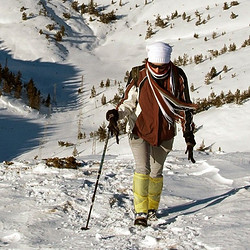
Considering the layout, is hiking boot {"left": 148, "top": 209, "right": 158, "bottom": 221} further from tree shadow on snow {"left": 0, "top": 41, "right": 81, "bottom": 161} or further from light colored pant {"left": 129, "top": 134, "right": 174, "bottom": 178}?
tree shadow on snow {"left": 0, "top": 41, "right": 81, "bottom": 161}

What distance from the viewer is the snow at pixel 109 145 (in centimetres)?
306

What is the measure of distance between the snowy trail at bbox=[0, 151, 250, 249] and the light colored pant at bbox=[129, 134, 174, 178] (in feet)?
1.56

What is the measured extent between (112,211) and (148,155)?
0.75 metres

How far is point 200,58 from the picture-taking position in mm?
17219

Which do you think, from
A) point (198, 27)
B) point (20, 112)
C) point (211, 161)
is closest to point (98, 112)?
point (20, 112)

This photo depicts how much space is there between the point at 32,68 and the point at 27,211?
55.0 feet

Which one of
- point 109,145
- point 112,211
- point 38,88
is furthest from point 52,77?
point 112,211

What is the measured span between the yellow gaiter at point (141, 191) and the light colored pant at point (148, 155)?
0.18ft

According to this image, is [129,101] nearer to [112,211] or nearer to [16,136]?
[112,211]

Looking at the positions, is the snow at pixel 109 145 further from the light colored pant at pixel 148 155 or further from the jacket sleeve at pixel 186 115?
the jacket sleeve at pixel 186 115

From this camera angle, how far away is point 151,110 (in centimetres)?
325

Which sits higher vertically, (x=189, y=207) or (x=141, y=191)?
(x=141, y=191)

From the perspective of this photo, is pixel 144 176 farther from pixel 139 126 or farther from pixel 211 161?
pixel 211 161

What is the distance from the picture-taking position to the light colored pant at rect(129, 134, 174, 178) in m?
3.32
